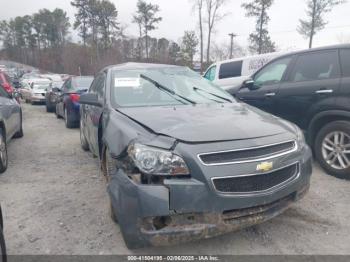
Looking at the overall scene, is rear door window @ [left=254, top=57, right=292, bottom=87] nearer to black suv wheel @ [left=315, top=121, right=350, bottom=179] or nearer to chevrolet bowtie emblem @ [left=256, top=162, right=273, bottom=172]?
black suv wheel @ [left=315, top=121, right=350, bottom=179]

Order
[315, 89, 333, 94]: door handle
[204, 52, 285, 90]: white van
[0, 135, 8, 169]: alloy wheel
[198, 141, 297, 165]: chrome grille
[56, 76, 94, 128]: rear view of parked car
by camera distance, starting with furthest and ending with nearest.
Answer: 1. [204, 52, 285, 90]: white van
2. [56, 76, 94, 128]: rear view of parked car
3. [0, 135, 8, 169]: alloy wheel
4. [315, 89, 333, 94]: door handle
5. [198, 141, 297, 165]: chrome grille

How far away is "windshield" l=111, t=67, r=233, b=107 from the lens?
3.66 m

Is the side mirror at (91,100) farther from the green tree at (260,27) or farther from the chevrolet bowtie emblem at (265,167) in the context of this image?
the green tree at (260,27)

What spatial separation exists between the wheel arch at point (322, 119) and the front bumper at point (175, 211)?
2348 mm

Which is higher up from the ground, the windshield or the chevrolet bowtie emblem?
the windshield

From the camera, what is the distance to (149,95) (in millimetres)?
3768

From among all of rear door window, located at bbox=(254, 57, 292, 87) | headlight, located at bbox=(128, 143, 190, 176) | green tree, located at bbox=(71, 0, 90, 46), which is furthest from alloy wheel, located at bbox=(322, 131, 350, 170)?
green tree, located at bbox=(71, 0, 90, 46)

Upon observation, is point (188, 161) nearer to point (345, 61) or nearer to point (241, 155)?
point (241, 155)

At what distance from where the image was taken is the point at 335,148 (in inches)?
171

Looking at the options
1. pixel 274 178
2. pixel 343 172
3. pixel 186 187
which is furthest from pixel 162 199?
pixel 343 172

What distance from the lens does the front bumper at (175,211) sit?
2.33 meters

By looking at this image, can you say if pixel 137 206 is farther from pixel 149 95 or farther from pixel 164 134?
pixel 149 95

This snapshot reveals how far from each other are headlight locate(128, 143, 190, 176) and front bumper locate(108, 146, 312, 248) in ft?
0.26

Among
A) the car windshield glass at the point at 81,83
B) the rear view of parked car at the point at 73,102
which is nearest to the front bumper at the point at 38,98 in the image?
the car windshield glass at the point at 81,83
